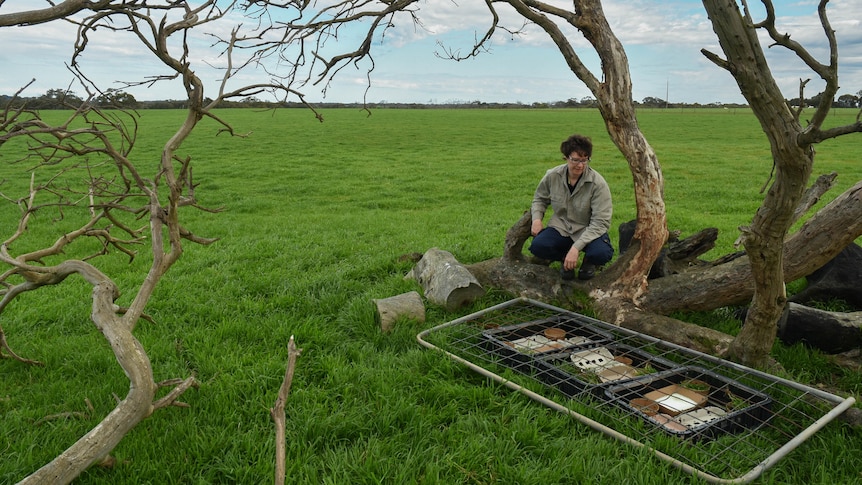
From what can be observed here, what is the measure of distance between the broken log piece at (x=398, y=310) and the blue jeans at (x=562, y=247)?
149 centimetres

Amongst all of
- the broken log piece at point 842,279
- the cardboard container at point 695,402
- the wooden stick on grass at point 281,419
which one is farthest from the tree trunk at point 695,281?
the wooden stick on grass at point 281,419

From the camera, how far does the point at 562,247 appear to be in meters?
6.06

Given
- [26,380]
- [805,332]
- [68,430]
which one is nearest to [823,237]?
[805,332]

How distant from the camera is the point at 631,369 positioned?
4480 mm

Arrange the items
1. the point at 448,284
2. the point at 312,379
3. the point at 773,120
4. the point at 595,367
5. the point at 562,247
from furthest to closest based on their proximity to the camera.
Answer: the point at 562,247 → the point at 448,284 → the point at 595,367 → the point at 312,379 → the point at 773,120

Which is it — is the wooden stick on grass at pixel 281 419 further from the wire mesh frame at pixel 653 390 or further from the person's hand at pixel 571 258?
the person's hand at pixel 571 258

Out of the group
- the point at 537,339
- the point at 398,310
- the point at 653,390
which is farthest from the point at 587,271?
the point at 398,310

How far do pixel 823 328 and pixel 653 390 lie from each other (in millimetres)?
1733

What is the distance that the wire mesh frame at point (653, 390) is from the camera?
3.36 meters

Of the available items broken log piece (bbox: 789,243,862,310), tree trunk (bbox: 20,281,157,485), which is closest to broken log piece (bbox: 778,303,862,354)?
broken log piece (bbox: 789,243,862,310)

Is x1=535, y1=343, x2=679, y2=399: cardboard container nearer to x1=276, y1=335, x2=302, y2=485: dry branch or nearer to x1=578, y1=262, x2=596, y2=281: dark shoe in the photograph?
x1=578, y1=262, x2=596, y2=281: dark shoe

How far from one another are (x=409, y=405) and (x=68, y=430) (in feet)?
6.93

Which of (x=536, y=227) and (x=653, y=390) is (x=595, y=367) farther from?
(x=536, y=227)

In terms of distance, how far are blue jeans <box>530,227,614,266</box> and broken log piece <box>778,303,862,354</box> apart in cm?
164
